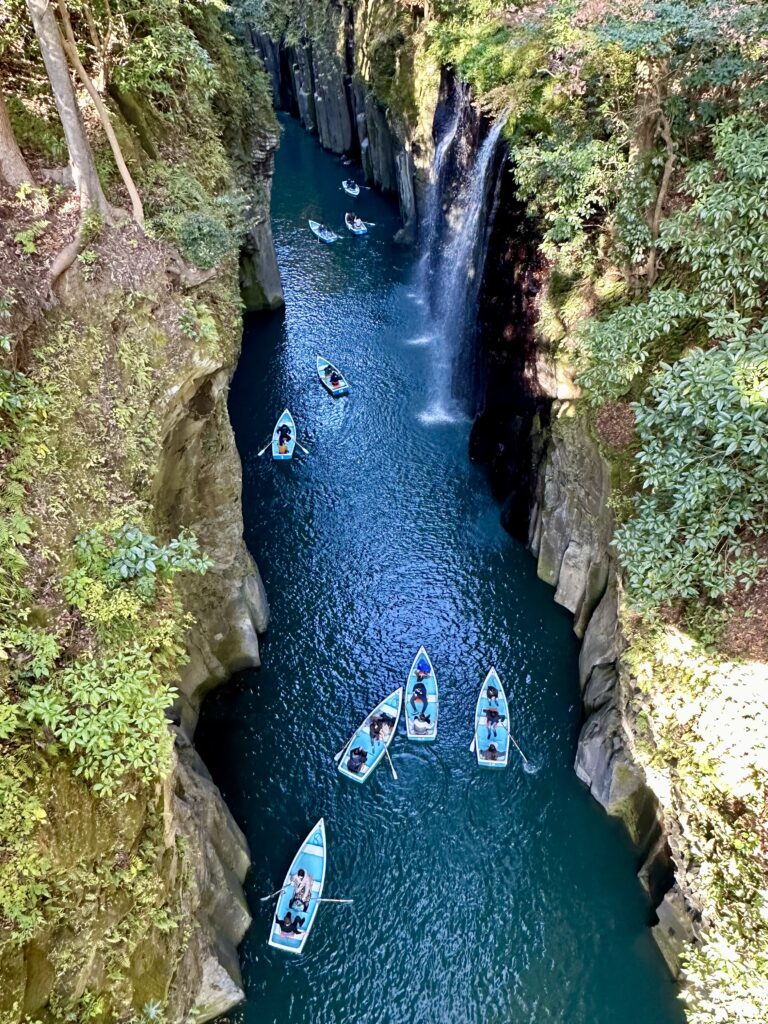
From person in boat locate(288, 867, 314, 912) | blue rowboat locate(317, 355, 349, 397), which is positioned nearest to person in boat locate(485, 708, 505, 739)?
person in boat locate(288, 867, 314, 912)

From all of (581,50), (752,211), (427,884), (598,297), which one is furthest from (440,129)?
(427,884)

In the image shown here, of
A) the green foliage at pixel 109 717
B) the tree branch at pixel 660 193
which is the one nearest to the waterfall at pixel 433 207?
the tree branch at pixel 660 193

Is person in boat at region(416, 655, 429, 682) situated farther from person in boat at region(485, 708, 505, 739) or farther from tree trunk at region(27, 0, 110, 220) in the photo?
tree trunk at region(27, 0, 110, 220)

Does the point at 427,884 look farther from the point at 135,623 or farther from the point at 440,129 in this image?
the point at 440,129

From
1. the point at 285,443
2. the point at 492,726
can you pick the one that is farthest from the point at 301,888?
the point at 285,443

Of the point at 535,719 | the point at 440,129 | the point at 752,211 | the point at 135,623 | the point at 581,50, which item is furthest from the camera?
the point at 440,129

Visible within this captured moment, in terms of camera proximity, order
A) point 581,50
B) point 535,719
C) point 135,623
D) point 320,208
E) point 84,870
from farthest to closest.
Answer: point 320,208 → point 535,719 → point 581,50 → point 135,623 → point 84,870
